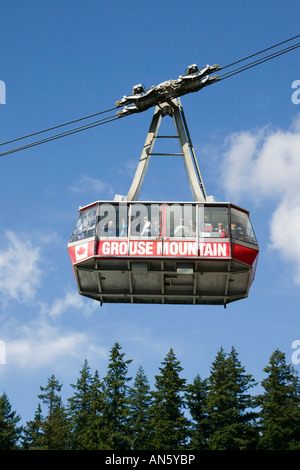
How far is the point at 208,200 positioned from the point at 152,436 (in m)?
33.5

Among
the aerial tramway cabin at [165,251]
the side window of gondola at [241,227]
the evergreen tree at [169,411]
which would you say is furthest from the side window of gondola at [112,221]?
the evergreen tree at [169,411]

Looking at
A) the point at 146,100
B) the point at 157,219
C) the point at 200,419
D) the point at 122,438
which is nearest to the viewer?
the point at 157,219

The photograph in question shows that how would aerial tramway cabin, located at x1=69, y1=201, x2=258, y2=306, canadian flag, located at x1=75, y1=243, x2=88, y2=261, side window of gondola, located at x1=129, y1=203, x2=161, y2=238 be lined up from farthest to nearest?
canadian flag, located at x1=75, y1=243, x2=88, y2=261
side window of gondola, located at x1=129, y1=203, x2=161, y2=238
aerial tramway cabin, located at x1=69, y1=201, x2=258, y2=306

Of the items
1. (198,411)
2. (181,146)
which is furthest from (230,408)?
(181,146)

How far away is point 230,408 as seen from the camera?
57.3 m

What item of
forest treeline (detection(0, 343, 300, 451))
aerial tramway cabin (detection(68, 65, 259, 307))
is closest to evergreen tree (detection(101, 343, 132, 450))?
forest treeline (detection(0, 343, 300, 451))

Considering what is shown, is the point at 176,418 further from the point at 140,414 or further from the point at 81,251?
the point at 81,251

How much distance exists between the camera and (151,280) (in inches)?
998

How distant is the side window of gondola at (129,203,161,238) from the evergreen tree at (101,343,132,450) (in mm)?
31624

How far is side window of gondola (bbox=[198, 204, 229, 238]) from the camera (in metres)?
24.5

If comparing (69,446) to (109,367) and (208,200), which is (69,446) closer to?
(109,367)

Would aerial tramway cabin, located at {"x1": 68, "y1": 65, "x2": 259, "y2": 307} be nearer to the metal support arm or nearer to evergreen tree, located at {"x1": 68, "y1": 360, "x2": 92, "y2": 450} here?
the metal support arm

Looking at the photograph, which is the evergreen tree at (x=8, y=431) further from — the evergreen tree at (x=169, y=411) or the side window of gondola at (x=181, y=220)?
the side window of gondola at (x=181, y=220)
